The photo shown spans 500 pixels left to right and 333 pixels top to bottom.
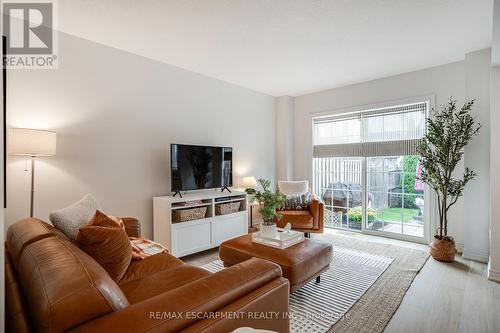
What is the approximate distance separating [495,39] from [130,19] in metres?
3.42

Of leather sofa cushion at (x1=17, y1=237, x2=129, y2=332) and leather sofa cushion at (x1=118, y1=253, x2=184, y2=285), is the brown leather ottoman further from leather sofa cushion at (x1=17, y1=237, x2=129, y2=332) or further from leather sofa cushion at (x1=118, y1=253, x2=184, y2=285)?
leather sofa cushion at (x1=17, y1=237, x2=129, y2=332)

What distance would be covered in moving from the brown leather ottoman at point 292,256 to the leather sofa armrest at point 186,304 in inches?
33.5

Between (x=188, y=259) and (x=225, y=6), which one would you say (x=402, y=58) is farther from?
(x=188, y=259)

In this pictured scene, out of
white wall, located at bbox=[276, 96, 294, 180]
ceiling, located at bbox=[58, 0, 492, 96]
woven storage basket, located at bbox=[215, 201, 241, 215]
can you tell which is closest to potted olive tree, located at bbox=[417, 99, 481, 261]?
A: ceiling, located at bbox=[58, 0, 492, 96]

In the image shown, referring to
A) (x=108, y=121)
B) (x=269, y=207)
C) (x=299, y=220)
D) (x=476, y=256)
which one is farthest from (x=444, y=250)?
(x=108, y=121)

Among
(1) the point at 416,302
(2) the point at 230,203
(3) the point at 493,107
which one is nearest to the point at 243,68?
(2) the point at 230,203

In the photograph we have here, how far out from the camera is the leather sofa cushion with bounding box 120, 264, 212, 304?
155cm

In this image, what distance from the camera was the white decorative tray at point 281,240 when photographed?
8.08 feet

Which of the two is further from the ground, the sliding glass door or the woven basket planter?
the sliding glass door

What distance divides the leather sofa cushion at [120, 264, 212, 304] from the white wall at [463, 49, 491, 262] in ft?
11.6

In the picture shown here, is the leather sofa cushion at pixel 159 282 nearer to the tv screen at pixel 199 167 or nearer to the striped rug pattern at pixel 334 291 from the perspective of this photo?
the striped rug pattern at pixel 334 291

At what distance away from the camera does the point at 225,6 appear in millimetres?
2381

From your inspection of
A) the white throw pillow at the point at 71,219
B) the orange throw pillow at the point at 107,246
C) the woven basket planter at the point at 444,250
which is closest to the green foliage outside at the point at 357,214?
the woven basket planter at the point at 444,250

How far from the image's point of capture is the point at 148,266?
77.6 inches
